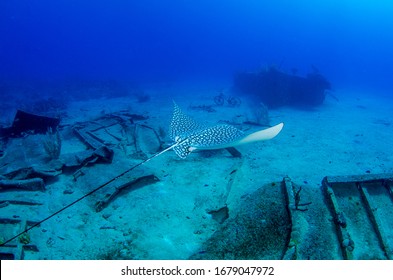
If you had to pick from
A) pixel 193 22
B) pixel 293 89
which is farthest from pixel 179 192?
pixel 193 22

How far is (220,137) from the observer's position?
19.3ft

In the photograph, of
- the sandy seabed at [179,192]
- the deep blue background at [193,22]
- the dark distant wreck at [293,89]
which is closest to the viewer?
the sandy seabed at [179,192]

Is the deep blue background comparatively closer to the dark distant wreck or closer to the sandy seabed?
the dark distant wreck

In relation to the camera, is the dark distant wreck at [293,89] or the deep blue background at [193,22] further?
the deep blue background at [193,22]

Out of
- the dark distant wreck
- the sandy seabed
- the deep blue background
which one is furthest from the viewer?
the deep blue background

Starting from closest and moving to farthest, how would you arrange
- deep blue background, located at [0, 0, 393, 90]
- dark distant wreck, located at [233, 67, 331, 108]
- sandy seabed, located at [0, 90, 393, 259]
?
sandy seabed, located at [0, 90, 393, 259]
dark distant wreck, located at [233, 67, 331, 108]
deep blue background, located at [0, 0, 393, 90]

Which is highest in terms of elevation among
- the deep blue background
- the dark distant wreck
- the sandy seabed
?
the deep blue background

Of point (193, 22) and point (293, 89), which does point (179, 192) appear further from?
point (193, 22)

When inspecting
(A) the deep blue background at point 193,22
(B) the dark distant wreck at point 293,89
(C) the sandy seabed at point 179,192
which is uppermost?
(A) the deep blue background at point 193,22

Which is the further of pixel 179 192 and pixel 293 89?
pixel 293 89

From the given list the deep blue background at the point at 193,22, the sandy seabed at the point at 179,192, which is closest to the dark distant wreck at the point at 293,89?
the sandy seabed at the point at 179,192

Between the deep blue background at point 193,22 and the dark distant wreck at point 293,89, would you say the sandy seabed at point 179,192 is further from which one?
the deep blue background at point 193,22

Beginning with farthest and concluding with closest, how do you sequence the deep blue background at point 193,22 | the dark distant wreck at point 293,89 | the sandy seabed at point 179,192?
1. the deep blue background at point 193,22
2. the dark distant wreck at point 293,89
3. the sandy seabed at point 179,192

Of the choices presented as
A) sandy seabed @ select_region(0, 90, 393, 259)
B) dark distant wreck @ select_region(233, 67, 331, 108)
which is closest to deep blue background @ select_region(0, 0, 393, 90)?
dark distant wreck @ select_region(233, 67, 331, 108)
